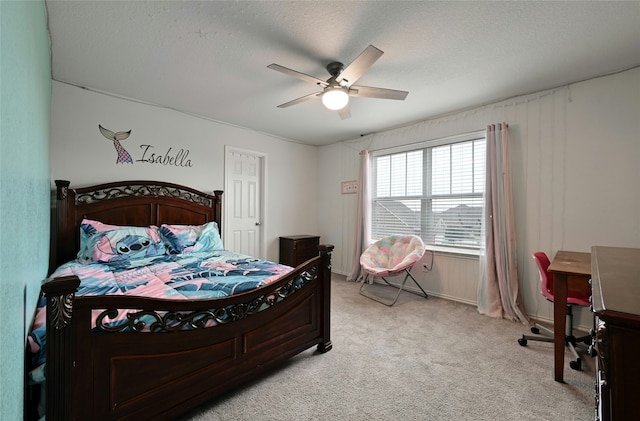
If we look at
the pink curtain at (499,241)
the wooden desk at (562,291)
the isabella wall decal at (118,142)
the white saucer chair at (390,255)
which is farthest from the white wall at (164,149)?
the wooden desk at (562,291)

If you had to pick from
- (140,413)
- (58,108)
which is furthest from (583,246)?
(58,108)

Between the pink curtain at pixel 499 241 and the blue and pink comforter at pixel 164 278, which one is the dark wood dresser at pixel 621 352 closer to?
the blue and pink comforter at pixel 164 278

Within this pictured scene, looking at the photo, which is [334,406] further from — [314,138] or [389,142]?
[314,138]

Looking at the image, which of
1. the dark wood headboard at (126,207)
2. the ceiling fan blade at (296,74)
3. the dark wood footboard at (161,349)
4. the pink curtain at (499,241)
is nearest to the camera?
the dark wood footboard at (161,349)

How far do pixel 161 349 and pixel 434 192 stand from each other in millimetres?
3447

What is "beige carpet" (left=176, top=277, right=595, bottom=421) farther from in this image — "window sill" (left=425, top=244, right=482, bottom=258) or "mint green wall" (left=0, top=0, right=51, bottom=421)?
"mint green wall" (left=0, top=0, right=51, bottom=421)

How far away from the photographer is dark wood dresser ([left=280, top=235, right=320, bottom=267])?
14.0ft

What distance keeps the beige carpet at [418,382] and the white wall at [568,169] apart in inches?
35.5

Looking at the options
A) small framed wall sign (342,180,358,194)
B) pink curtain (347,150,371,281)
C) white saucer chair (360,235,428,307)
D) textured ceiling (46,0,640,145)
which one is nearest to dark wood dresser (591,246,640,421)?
textured ceiling (46,0,640,145)

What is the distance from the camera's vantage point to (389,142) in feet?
13.3

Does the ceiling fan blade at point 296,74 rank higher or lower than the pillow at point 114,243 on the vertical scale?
higher

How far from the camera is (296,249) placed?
4273 mm

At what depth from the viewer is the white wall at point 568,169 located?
2.33m

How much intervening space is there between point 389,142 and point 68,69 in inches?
149
